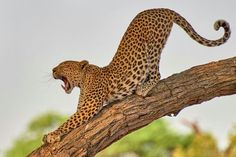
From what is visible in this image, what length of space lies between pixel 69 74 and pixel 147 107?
54 cm

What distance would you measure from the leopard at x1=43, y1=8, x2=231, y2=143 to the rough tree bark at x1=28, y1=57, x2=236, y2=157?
0.08 m

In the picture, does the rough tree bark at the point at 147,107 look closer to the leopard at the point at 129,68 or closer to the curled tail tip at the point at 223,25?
the leopard at the point at 129,68

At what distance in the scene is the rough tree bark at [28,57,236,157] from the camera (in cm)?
456

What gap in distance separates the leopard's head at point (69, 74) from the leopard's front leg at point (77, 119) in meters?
0.24

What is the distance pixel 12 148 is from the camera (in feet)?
59.2

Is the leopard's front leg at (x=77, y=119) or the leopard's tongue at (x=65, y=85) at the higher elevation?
the leopard's tongue at (x=65, y=85)

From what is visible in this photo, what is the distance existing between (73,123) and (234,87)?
3.71 feet

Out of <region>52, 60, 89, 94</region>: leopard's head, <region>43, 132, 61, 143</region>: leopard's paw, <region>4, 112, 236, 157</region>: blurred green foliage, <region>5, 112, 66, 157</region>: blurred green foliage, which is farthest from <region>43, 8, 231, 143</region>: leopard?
<region>5, 112, 66, 157</region>: blurred green foliage

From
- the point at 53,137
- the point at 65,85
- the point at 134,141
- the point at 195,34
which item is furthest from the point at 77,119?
the point at 134,141

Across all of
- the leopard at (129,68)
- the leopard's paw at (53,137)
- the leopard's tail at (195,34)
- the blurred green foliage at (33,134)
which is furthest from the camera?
the blurred green foliage at (33,134)

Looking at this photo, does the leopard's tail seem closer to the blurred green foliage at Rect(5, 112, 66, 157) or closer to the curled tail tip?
the curled tail tip

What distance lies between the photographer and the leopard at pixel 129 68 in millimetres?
4859

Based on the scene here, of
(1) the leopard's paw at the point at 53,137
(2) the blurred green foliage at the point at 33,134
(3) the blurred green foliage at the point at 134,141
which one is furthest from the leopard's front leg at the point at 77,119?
(2) the blurred green foliage at the point at 33,134

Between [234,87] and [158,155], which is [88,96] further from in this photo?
[158,155]
